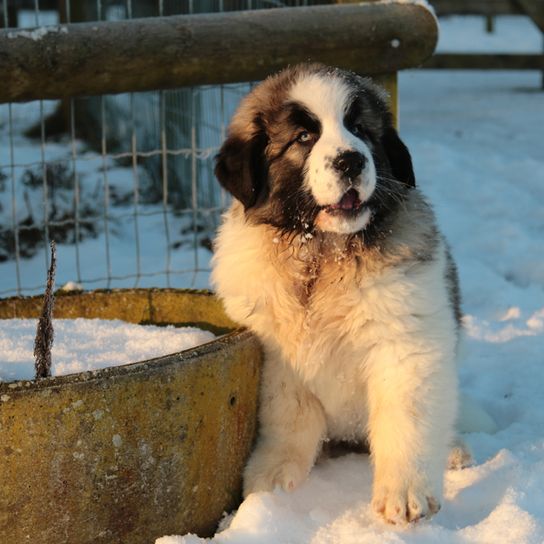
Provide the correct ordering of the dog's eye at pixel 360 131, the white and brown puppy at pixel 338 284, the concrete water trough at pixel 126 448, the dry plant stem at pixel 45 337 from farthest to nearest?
the dog's eye at pixel 360 131 < the white and brown puppy at pixel 338 284 < the dry plant stem at pixel 45 337 < the concrete water trough at pixel 126 448

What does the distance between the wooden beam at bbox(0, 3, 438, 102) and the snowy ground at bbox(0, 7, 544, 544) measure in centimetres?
127

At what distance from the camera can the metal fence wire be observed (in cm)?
466

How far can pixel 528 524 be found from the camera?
240 centimetres

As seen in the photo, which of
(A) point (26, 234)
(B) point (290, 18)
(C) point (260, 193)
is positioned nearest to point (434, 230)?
(C) point (260, 193)

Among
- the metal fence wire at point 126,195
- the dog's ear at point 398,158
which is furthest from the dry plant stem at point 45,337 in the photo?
the metal fence wire at point 126,195

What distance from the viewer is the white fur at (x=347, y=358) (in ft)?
8.42

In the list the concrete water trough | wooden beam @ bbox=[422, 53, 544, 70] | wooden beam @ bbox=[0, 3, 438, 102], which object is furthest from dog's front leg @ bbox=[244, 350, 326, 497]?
wooden beam @ bbox=[422, 53, 544, 70]

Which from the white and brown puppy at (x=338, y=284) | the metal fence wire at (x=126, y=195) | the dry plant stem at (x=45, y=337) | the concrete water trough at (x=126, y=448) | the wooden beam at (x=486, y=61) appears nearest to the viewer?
the concrete water trough at (x=126, y=448)

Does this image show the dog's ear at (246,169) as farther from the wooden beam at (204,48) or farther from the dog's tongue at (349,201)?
the wooden beam at (204,48)

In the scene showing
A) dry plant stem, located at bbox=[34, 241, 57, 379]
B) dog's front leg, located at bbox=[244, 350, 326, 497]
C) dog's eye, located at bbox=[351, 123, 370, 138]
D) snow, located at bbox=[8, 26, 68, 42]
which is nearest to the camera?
dry plant stem, located at bbox=[34, 241, 57, 379]

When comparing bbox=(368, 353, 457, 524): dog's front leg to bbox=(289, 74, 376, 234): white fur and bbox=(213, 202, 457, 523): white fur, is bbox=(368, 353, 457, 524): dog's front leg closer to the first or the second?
bbox=(213, 202, 457, 523): white fur

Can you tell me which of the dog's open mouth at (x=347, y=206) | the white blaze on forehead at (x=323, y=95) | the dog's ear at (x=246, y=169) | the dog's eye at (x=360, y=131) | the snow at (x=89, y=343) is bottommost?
the snow at (x=89, y=343)

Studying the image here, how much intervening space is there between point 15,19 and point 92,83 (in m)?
7.57

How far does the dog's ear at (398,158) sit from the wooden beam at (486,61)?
7504mm
